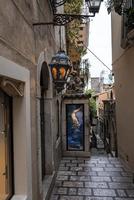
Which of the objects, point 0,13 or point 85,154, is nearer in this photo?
point 0,13

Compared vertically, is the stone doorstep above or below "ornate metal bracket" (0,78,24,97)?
below

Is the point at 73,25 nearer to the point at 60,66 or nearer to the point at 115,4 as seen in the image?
the point at 115,4

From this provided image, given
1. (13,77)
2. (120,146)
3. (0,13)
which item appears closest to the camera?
(0,13)

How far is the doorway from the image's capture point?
3.91m

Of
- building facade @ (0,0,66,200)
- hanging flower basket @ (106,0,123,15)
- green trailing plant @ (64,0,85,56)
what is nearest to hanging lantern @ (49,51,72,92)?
→ building facade @ (0,0,66,200)

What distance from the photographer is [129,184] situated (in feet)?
26.5

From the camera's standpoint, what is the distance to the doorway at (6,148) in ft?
12.8

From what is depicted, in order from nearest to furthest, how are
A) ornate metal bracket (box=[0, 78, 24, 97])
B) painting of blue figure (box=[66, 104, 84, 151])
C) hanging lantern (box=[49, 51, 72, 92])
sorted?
ornate metal bracket (box=[0, 78, 24, 97]) → hanging lantern (box=[49, 51, 72, 92]) → painting of blue figure (box=[66, 104, 84, 151])

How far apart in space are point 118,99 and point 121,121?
109 centimetres

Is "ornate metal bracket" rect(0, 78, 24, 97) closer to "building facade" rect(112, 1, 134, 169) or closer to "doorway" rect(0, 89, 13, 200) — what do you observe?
"doorway" rect(0, 89, 13, 200)

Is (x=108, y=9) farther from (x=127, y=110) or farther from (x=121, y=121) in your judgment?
(x=121, y=121)

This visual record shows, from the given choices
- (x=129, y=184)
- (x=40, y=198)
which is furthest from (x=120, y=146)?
(x=40, y=198)

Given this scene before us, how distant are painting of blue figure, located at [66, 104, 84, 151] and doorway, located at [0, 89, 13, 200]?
26.5 feet

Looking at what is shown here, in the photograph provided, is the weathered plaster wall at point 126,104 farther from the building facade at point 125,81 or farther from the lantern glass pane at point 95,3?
the lantern glass pane at point 95,3
